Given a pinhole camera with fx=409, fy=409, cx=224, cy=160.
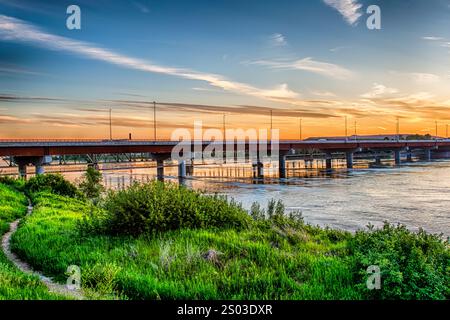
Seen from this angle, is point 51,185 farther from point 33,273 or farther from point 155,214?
point 33,273

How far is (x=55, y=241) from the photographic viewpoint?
11984mm

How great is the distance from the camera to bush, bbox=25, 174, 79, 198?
96.9 feet

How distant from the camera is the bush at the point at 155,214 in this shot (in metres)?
12.4

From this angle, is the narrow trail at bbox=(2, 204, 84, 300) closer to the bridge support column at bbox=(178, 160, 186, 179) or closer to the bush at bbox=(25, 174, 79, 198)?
the bush at bbox=(25, 174, 79, 198)

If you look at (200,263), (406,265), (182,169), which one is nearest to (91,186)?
(200,263)

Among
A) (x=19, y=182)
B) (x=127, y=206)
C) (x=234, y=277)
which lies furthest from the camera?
(x=19, y=182)

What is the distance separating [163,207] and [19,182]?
24714 millimetres

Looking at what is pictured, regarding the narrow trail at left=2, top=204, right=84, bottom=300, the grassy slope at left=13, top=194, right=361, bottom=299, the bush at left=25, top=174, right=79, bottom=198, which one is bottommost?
the narrow trail at left=2, top=204, right=84, bottom=300

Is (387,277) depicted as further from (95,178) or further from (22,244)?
(95,178)

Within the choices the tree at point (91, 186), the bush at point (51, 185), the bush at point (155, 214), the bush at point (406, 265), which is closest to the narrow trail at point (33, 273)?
the bush at point (155, 214)

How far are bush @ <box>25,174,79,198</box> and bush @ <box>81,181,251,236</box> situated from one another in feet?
58.7

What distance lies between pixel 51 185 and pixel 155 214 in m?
20.9

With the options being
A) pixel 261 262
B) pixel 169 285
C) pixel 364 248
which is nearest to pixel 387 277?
pixel 364 248

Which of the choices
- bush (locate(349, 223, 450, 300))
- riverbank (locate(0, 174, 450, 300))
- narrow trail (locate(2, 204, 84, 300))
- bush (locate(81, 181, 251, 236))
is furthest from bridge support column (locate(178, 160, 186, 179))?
bush (locate(349, 223, 450, 300))
